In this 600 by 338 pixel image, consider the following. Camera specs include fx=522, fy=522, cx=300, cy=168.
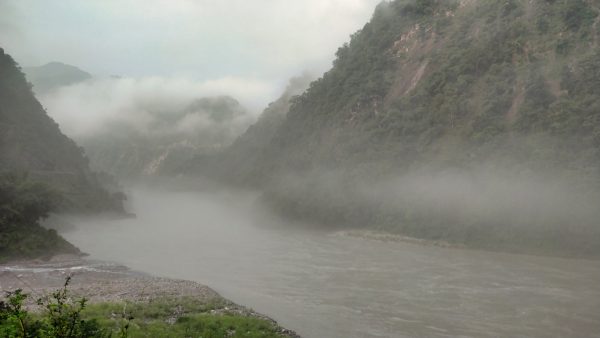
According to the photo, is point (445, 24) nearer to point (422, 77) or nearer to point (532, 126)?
point (422, 77)

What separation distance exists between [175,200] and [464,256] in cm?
10191

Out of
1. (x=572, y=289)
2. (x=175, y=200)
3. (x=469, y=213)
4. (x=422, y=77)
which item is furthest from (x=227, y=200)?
(x=572, y=289)

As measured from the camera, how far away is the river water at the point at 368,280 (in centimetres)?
2464

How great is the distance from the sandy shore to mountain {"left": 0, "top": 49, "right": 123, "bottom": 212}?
29471 millimetres

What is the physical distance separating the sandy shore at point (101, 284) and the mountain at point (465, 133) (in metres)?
36.4

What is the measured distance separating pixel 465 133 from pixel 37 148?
192 ft

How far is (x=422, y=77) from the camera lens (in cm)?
8306

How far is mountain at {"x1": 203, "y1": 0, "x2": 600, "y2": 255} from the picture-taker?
56.0 meters

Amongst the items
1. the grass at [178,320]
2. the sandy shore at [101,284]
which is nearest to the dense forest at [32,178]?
the sandy shore at [101,284]

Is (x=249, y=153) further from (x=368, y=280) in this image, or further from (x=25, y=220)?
(x=368, y=280)

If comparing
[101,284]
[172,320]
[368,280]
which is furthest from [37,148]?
[172,320]

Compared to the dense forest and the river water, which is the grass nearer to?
the river water

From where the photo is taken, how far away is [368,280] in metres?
36.3

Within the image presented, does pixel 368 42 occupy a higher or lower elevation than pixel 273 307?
higher
